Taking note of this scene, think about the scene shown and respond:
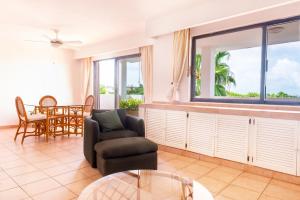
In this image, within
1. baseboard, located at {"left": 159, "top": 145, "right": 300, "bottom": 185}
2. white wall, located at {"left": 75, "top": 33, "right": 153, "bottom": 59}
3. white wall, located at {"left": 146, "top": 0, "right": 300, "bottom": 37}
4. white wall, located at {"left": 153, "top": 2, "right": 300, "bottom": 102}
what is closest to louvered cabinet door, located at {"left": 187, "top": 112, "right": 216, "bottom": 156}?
baseboard, located at {"left": 159, "top": 145, "right": 300, "bottom": 185}

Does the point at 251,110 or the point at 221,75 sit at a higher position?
the point at 221,75

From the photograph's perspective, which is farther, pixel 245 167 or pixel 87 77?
pixel 87 77

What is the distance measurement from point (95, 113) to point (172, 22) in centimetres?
214

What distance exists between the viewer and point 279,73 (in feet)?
10.7

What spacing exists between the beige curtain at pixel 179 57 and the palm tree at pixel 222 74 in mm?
705

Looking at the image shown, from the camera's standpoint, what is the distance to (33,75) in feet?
20.9

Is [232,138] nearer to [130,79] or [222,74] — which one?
[222,74]

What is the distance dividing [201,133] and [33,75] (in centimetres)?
530

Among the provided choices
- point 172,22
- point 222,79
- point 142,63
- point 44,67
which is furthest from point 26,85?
point 222,79

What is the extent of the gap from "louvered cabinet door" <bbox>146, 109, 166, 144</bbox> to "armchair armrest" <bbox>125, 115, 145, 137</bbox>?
0.64 metres

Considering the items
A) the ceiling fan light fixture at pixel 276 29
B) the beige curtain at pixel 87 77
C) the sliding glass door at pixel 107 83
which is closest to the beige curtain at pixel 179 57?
the ceiling fan light fixture at pixel 276 29

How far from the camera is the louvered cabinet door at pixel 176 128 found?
3619mm

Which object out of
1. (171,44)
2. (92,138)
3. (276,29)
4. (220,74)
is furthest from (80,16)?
(276,29)

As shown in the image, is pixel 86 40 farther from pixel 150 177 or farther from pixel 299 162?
pixel 299 162
